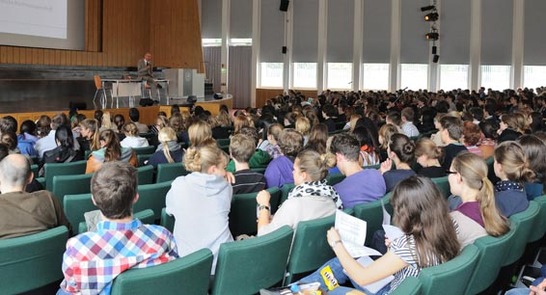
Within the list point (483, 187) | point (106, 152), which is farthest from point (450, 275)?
point (106, 152)

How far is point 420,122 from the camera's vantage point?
37.1 feet

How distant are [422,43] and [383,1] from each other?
8.33 ft

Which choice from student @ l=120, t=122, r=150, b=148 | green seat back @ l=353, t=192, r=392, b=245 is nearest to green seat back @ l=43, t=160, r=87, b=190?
student @ l=120, t=122, r=150, b=148

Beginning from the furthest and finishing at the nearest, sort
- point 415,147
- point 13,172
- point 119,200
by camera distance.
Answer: point 415,147 < point 13,172 < point 119,200

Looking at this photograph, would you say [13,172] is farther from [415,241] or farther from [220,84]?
[220,84]

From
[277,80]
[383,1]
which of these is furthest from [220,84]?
[383,1]

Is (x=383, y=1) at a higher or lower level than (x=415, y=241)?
higher

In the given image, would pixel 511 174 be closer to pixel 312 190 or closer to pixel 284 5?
pixel 312 190

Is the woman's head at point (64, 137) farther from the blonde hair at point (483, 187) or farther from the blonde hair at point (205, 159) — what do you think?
the blonde hair at point (483, 187)

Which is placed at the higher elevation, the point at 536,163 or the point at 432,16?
the point at 432,16

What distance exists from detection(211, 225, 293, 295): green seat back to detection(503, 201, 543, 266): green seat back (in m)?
1.30

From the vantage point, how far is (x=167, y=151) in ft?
20.2

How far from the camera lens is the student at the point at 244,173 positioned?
14.8ft

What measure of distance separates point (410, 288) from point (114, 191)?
1368 millimetres
